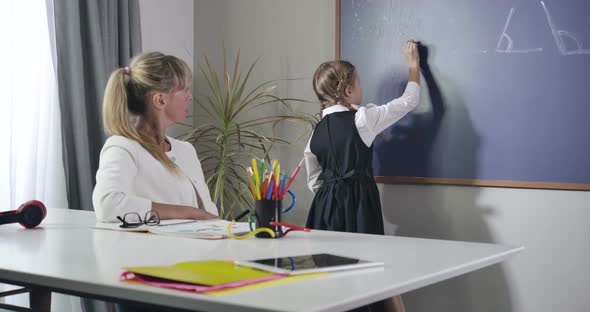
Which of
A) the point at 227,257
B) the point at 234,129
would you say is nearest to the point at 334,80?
the point at 234,129

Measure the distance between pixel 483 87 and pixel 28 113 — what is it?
2047 millimetres

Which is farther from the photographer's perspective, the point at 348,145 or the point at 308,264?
the point at 348,145

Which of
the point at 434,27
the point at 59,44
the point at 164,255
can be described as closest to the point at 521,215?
the point at 434,27

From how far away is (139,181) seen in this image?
7.32 ft

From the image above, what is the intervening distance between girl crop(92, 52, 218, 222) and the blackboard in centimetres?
119

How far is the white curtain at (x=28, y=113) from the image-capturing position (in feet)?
10.1

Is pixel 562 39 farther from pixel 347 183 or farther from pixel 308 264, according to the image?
pixel 308 264

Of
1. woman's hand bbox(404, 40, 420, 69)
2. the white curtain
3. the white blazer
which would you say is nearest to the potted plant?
woman's hand bbox(404, 40, 420, 69)

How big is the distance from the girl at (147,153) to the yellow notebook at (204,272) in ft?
2.88

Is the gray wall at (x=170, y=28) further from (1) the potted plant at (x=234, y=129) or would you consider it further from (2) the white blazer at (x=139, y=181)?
(2) the white blazer at (x=139, y=181)

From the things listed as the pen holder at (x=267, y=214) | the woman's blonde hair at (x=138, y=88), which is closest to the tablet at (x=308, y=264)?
the pen holder at (x=267, y=214)

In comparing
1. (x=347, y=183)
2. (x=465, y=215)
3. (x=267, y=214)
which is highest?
(x=267, y=214)

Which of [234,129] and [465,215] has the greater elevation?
[234,129]

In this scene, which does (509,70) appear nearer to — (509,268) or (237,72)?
(509,268)
